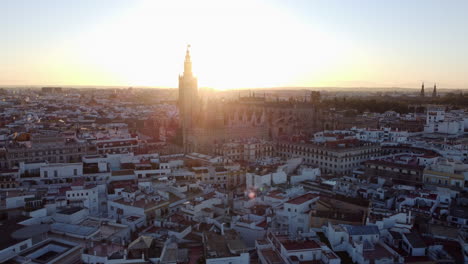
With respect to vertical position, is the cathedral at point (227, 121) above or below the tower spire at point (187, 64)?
below

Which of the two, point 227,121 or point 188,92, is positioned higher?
point 188,92

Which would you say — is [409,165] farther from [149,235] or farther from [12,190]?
[12,190]

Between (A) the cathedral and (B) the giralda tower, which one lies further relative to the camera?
(B) the giralda tower

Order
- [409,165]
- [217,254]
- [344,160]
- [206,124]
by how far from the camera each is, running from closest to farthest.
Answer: [217,254], [409,165], [344,160], [206,124]

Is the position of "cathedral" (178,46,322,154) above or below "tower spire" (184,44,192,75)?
below

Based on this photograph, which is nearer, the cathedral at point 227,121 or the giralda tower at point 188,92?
the cathedral at point 227,121

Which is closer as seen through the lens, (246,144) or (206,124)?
(246,144)

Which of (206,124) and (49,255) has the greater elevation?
(206,124)

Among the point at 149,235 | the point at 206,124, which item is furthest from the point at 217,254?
the point at 206,124
